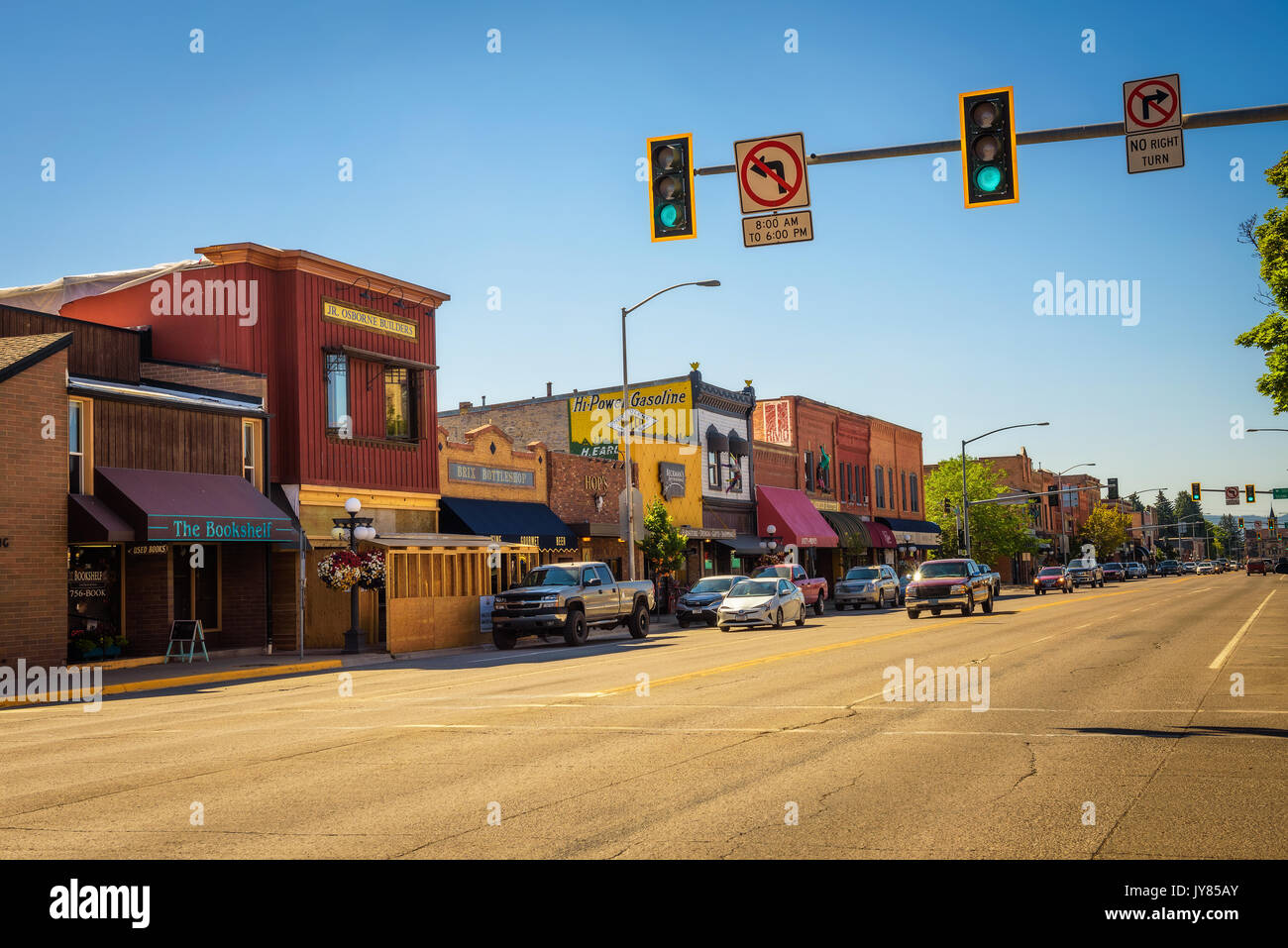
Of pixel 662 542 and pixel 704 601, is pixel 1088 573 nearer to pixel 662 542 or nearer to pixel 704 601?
pixel 662 542

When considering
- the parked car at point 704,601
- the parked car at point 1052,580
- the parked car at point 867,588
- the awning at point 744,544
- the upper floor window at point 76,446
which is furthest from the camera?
the parked car at point 1052,580

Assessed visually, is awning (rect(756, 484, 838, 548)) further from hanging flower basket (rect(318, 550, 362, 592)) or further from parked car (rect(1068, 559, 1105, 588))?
hanging flower basket (rect(318, 550, 362, 592))

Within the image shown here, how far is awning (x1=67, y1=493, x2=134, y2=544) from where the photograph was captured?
2198cm

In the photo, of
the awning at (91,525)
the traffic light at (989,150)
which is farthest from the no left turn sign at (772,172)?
the awning at (91,525)

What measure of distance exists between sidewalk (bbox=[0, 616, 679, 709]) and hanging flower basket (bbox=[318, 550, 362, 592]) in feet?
5.34

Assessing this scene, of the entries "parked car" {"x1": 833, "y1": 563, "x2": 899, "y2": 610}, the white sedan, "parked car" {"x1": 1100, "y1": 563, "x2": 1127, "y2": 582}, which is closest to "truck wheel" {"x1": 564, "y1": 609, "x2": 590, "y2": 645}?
the white sedan

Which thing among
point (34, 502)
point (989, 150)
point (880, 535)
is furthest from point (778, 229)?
Answer: point (880, 535)

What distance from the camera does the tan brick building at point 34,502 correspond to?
20.8 m

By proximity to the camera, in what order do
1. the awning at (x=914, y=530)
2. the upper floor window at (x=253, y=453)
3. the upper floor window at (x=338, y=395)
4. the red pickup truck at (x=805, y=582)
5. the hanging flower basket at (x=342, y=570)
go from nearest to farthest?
1. the hanging flower basket at (x=342, y=570)
2. the upper floor window at (x=253, y=453)
3. the upper floor window at (x=338, y=395)
4. the red pickup truck at (x=805, y=582)
5. the awning at (x=914, y=530)

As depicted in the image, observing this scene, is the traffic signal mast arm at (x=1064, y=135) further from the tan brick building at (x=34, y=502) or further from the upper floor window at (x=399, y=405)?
the upper floor window at (x=399, y=405)

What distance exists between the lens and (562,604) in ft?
91.2

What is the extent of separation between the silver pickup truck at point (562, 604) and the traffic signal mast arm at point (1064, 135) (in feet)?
52.0

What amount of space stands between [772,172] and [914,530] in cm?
6431
